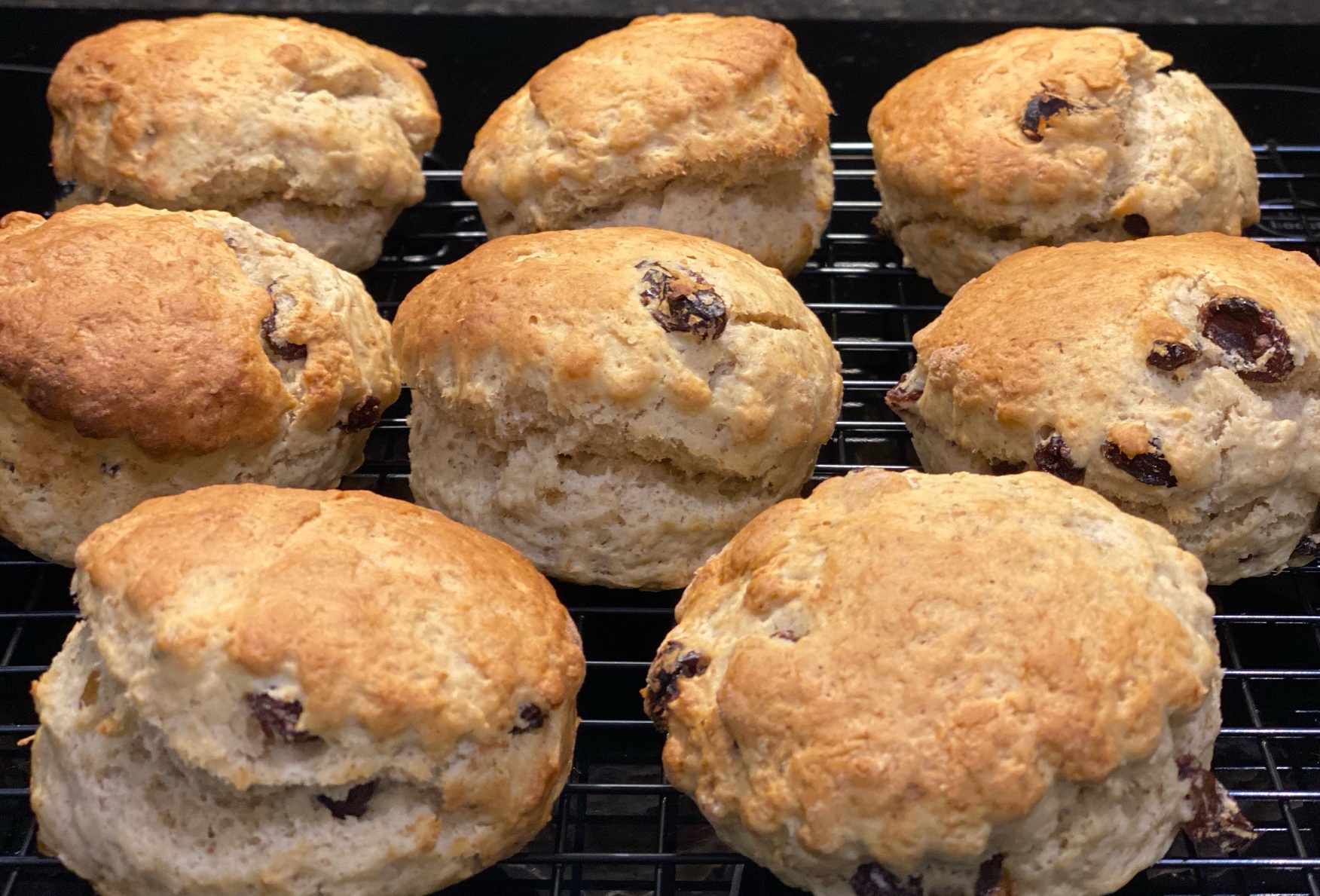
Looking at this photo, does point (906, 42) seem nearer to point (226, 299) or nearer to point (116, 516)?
point (226, 299)

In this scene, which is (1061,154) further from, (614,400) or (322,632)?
(322,632)

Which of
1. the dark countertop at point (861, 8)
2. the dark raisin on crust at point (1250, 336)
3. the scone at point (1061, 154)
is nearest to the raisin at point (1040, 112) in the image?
the scone at point (1061, 154)

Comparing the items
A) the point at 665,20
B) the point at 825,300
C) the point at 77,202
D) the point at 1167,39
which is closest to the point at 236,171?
the point at 77,202

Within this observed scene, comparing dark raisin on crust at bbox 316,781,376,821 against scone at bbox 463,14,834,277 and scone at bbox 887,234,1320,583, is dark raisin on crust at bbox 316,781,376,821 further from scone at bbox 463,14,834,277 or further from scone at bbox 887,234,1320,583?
scone at bbox 463,14,834,277

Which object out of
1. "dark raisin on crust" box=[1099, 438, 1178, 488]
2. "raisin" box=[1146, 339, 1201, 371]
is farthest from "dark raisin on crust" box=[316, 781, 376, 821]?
"raisin" box=[1146, 339, 1201, 371]

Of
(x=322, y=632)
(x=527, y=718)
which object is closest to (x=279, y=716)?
(x=322, y=632)

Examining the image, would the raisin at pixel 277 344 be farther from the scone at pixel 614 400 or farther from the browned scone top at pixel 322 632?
the browned scone top at pixel 322 632

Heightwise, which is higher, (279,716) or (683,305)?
(683,305)
